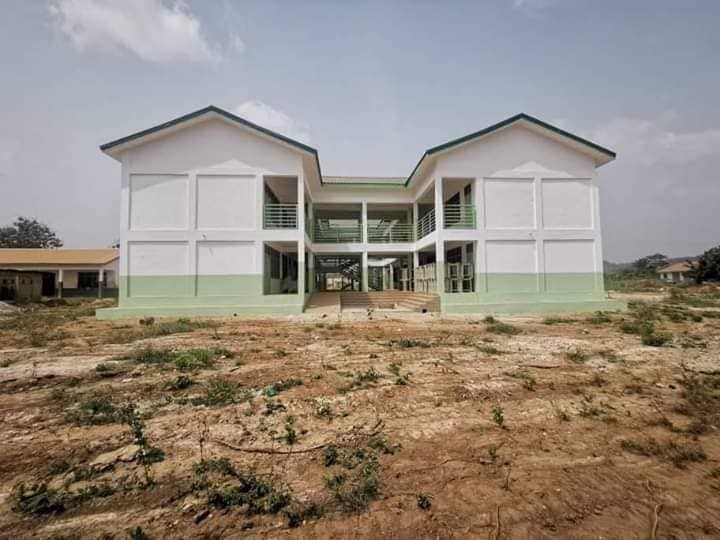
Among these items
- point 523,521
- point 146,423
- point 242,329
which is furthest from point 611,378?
point 242,329

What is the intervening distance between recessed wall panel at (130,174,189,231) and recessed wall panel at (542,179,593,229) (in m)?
17.2

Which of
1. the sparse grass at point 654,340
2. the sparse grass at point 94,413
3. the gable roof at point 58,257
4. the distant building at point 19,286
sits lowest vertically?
the sparse grass at point 94,413

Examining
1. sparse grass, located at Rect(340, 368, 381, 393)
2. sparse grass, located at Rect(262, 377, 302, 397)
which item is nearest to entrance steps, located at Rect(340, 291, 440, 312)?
sparse grass, located at Rect(340, 368, 381, 393)

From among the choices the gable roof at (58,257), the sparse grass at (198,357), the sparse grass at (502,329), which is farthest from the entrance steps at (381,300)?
the gable roof at (58,257)

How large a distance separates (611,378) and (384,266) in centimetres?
2603

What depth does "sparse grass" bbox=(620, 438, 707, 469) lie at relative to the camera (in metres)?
3.32

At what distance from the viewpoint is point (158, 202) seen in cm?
1484

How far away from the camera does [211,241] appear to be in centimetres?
1479

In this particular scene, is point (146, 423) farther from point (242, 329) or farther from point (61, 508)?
point (242, 329)

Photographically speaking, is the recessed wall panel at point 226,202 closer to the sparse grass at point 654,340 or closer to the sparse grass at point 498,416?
the sparse grass at point 498,416

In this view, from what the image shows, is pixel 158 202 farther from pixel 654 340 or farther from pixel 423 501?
pixel 654 340

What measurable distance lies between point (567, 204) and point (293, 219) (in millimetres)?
13616

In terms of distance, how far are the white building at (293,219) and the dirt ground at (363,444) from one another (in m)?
7.47

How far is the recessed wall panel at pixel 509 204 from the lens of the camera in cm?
1587
